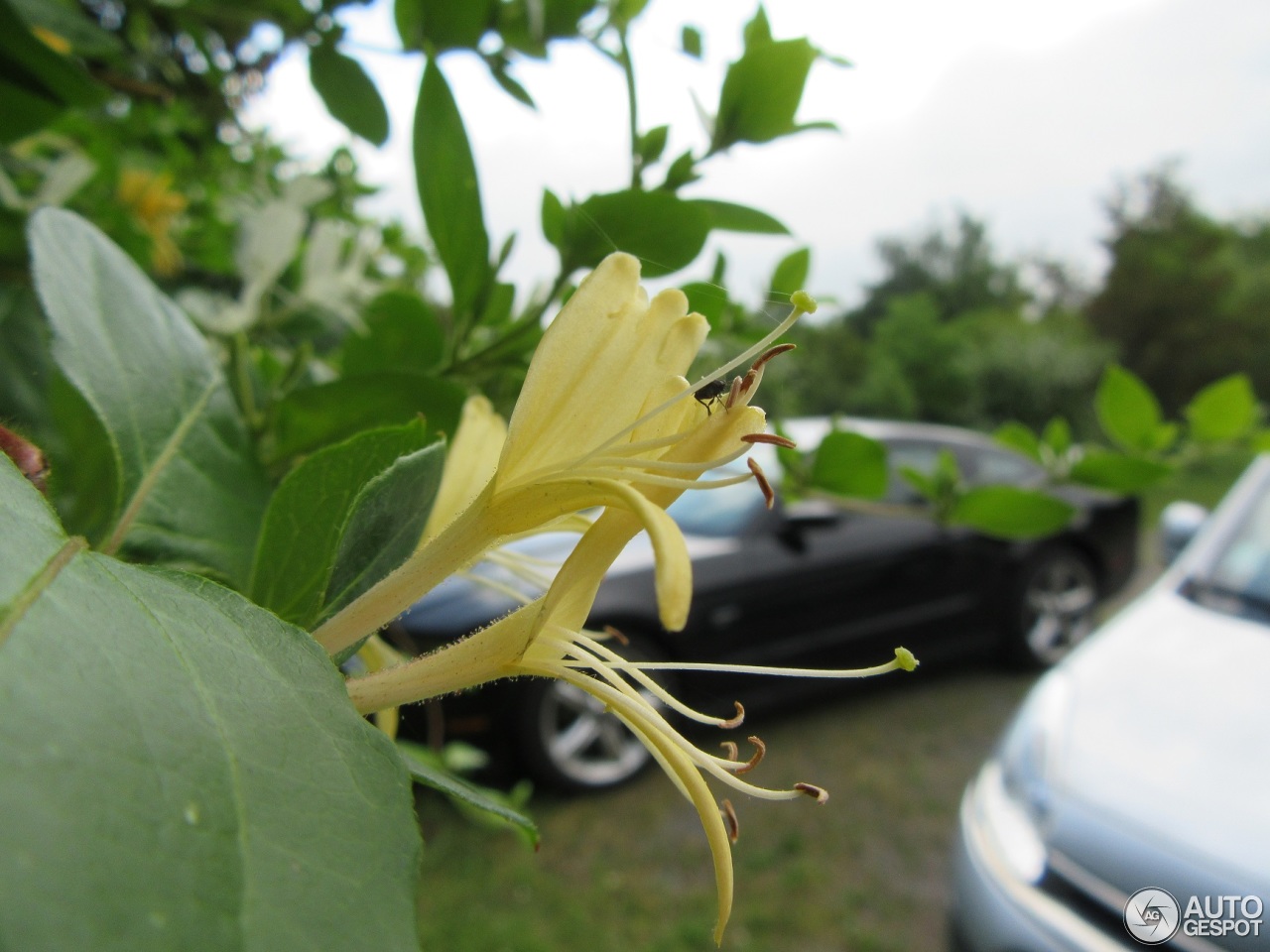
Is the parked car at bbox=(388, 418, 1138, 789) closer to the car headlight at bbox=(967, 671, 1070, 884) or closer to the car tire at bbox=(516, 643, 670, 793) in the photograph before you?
the car tire at bbox=(516, 643, 670, 793)

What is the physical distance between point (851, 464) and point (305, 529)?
0.47 m

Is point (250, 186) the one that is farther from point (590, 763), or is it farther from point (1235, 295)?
point (1235, 295)

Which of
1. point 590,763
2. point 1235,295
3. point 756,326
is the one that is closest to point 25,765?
point 756,326

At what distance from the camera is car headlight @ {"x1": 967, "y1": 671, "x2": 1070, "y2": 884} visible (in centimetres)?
167

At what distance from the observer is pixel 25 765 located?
Answer: 5.9 inches

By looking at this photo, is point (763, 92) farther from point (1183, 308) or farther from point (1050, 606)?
point (1183, 308)

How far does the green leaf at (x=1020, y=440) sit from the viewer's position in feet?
2.97

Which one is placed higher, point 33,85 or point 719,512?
point 33,85

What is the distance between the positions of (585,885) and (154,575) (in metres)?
2.59

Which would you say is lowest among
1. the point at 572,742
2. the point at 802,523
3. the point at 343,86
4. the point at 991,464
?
the point at 572,742

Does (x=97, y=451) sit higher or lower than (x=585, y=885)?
Answer: higher

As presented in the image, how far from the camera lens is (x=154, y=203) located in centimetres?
116

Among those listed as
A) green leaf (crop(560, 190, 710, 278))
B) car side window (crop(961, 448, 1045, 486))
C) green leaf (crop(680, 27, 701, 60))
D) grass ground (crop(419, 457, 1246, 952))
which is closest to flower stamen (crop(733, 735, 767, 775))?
green leaf (crop(560, 190, 710, 278))

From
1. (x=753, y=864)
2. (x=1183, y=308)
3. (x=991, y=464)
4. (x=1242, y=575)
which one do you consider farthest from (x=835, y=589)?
(x=1183, y=308)
